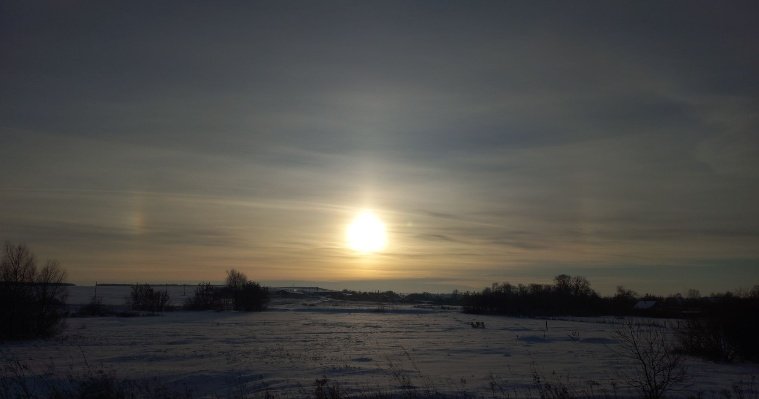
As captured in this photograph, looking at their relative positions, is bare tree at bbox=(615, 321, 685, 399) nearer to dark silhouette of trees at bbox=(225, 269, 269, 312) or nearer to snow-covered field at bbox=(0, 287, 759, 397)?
snow-covered field at bbox=(0, 287, 759, 397)

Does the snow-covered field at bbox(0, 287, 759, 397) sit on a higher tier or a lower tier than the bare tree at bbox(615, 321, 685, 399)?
lower

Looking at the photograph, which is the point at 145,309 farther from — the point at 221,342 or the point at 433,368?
the point at 433,368

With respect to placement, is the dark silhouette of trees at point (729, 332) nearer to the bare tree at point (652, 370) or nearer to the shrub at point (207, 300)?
the bare tree at point (652, 370)

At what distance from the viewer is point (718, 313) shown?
38.2 m

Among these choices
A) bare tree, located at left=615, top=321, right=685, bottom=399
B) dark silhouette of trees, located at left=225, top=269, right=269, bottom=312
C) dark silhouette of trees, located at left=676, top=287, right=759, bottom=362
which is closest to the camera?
bare tree, located at left=615, top=321, right=685, bottom=399

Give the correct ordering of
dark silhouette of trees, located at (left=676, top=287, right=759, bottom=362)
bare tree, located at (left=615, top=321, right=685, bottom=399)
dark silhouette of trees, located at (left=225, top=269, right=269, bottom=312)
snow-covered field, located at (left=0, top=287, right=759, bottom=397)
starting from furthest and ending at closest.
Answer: dark silhouette of trees, located at (left=225, top=269, right=269, bottom=312) → dark silhouette of trees, located at (left=676, top=287, right=759, bottom=362) → snow-covered field, located at (left=0, top=287, right=759, bottom=397) → bare tree, located at (left=615, top=321, right=685, bottom=399)

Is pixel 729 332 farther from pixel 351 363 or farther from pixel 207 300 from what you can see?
pixel 207 300

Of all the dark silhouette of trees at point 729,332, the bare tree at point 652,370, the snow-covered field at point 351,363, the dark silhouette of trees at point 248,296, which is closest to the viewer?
the bare tree at point 652,370

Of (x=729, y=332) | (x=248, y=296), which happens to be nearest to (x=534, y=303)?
(x=248, y=296)

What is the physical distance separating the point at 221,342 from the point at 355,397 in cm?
2743

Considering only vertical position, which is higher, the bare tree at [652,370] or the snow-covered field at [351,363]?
the bare tree at [652,370]

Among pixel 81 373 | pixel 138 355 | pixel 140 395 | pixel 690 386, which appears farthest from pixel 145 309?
pixel 690 386

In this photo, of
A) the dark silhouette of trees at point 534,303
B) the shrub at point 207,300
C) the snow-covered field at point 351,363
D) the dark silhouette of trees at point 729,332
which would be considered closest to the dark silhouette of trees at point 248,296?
the shrub at point 207,300

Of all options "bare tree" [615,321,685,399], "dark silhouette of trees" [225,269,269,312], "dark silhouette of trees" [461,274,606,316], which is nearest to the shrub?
"dark silhouette of trees" [225,269,269,312]
